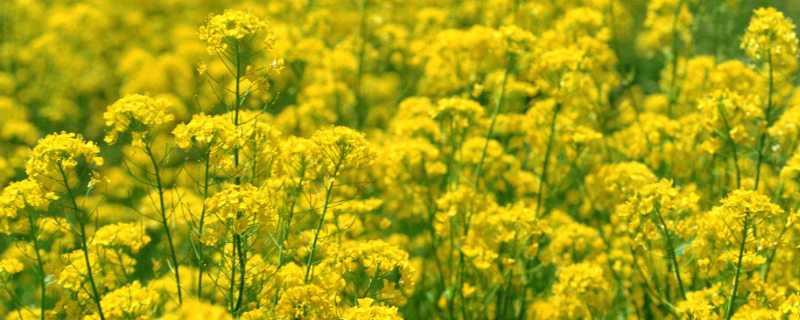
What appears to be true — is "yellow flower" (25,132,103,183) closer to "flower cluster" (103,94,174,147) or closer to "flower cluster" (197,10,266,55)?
"flower cluster" (103,94,174,147)

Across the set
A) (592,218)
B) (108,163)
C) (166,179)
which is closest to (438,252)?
(592,218)

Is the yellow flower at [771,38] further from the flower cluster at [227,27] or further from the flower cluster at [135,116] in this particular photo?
the flower cluster at [135,116]

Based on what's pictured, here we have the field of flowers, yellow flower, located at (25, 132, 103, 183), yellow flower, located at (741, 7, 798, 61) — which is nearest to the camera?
yellow flower, located at (25, 132, 103, 183)

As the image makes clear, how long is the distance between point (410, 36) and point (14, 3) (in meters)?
5.59

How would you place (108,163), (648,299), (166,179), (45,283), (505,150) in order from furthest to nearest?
(108,163), (166,179), (505,150), (648,299), (45,283)

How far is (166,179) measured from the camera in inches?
283

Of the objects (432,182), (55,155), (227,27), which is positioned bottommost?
(432,182)

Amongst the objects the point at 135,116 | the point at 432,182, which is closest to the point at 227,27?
the point at 135,116

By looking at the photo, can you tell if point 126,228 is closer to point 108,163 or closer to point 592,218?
point 592,218

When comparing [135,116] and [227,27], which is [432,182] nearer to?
[227,27]

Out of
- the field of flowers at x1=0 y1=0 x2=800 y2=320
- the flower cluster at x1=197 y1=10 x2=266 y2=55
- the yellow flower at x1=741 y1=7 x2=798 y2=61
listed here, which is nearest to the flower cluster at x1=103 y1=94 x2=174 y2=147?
the field of flowers at x1=0 y1=0 x2=800 y2=320

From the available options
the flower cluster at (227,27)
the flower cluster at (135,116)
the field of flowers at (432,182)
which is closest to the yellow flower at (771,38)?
the field of flowers at (432,182)

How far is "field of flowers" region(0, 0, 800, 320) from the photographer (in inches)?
110

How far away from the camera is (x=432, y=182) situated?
4.67 m
